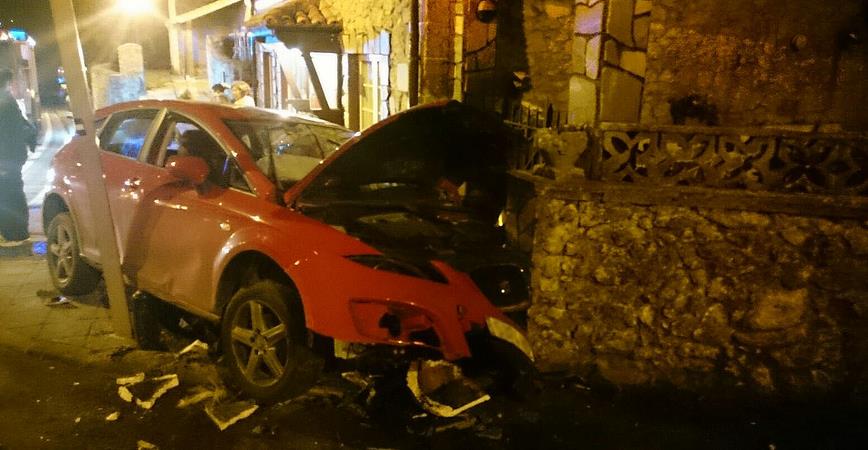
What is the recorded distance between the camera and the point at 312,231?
3.88 meters

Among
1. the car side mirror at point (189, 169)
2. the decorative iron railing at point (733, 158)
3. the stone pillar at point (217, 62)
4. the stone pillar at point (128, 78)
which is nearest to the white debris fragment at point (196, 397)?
the car side mirror at point (189, 169)

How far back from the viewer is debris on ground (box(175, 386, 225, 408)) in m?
4.19

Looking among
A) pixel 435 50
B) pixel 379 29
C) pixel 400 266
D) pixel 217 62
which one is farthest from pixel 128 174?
pixel 217 62

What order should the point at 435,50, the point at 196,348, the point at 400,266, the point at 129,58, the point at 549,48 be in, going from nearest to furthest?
the point at 400,266, the point at 196,348, the point at 549,48, the point at 435,50, the point at 129,58

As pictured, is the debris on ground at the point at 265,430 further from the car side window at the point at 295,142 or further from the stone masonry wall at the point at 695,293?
the car side window at the point at 295,142

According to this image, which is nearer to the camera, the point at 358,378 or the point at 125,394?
the point at 125,394

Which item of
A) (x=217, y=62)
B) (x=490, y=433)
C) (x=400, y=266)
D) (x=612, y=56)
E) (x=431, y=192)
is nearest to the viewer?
(x=400, y=266)

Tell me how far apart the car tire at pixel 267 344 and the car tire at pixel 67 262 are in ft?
8.31

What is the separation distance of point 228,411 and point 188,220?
142cm

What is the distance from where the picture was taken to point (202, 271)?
4.46 meters

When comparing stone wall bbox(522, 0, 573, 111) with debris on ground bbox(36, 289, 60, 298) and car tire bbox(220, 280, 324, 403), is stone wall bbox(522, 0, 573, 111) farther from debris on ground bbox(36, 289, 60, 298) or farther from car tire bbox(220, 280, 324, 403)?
debris on ground bbox(36, 289, 60, 298)

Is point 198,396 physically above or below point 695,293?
below

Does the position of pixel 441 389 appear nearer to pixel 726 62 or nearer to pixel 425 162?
pixel 425 162

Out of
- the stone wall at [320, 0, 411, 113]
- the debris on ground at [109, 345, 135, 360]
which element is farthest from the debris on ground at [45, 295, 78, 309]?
the stone wall at [320, 0, 411, 113]
